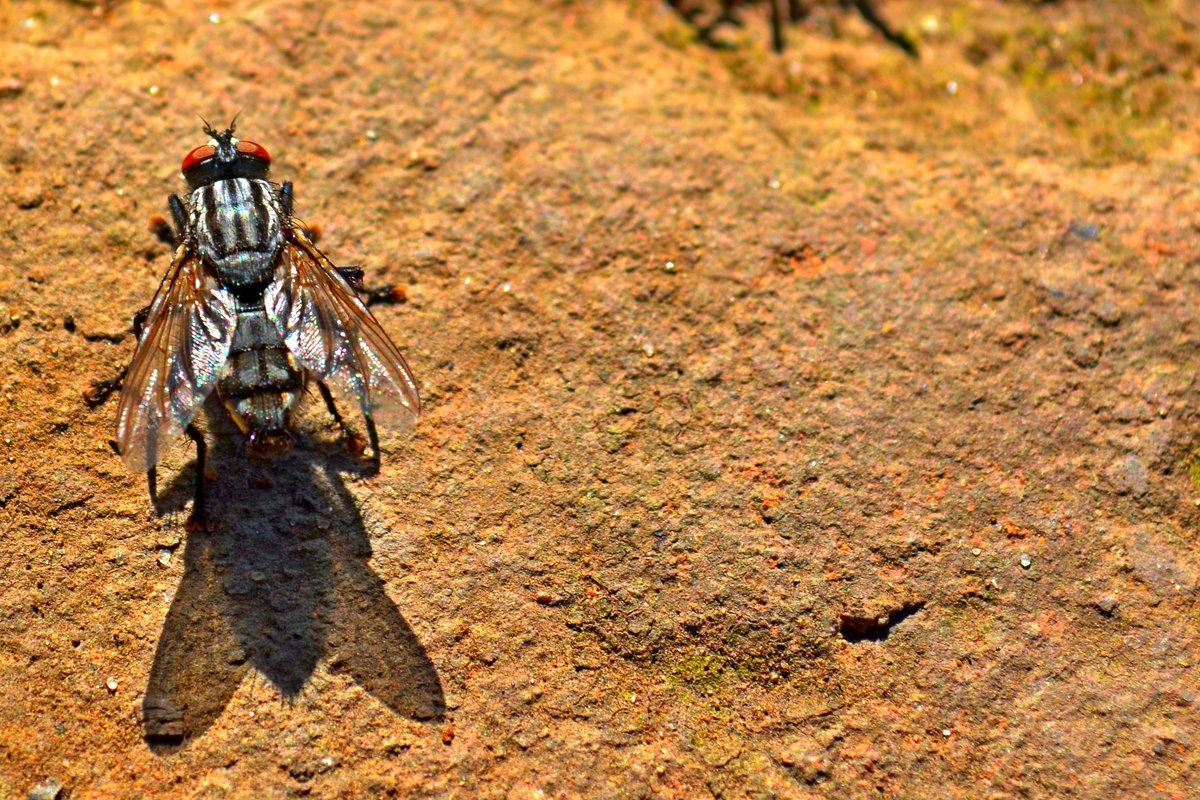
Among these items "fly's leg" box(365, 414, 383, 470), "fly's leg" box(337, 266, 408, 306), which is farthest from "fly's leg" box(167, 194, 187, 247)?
"fly's leg" box(365, 414, 383, 470)

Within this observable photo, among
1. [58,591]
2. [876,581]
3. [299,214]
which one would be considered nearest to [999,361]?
[876,581]

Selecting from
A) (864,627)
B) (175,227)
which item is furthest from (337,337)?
(864,627)

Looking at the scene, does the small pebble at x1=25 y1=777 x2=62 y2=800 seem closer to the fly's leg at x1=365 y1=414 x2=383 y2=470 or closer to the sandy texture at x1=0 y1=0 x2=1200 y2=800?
the sandy texture at x1=0 y1=0 x2=1200 y2=800

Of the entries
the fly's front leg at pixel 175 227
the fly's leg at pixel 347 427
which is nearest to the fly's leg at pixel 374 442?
the fly's leg at pixel 347 427

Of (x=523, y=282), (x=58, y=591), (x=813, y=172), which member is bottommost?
(x=58, y=591)

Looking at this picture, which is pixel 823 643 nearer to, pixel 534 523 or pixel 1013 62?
pixel 534 523

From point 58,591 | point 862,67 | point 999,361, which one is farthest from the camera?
point 862,67

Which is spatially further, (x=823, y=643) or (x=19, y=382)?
(x=19, y=382)
